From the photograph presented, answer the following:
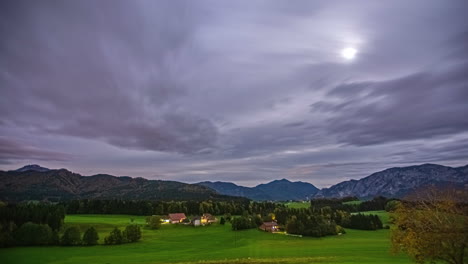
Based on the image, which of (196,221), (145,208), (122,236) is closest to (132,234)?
(122,236)

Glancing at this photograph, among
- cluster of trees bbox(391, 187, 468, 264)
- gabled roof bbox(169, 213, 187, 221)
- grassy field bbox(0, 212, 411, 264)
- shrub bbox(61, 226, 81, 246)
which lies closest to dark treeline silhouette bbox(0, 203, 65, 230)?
grassy field bbox(0, 212, 411, 264)

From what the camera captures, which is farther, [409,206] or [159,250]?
[159,250]

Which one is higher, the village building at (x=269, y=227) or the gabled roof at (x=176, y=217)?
the gabled roof at (x=176, y=217)

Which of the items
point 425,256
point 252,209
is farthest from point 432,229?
point 252,209

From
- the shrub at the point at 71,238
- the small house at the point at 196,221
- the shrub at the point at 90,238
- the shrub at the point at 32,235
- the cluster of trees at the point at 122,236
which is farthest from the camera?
the small house at the point at 196,221

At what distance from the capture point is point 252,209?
547 feet

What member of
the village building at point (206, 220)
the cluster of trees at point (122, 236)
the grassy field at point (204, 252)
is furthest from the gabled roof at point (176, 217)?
the cluster of trees at point (122, 236)

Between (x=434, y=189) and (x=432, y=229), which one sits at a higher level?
(x=434, y=189)

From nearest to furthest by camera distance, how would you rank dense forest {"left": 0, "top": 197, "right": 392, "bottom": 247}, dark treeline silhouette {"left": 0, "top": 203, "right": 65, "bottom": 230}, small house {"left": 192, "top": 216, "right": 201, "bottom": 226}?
dense forest {"left": 0, "top": 197, "right": 392, "bottom": 247}, dark treeline silhouette {"left": 0, "top": 203, "right": 65, "bottom": 230}, small house {"left": 192, "top": 216, "right": 201, "bottom": 226}

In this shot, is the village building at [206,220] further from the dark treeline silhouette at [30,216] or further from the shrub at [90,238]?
the shrub at [90,238]

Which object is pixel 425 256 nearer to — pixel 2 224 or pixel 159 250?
pixel 159 250

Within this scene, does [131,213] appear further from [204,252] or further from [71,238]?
[204,252]

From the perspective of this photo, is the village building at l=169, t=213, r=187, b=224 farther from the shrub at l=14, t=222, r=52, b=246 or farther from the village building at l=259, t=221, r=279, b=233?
the shrub at l=14, t=222, r=52, b=246

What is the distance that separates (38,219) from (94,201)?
74.1 meters
